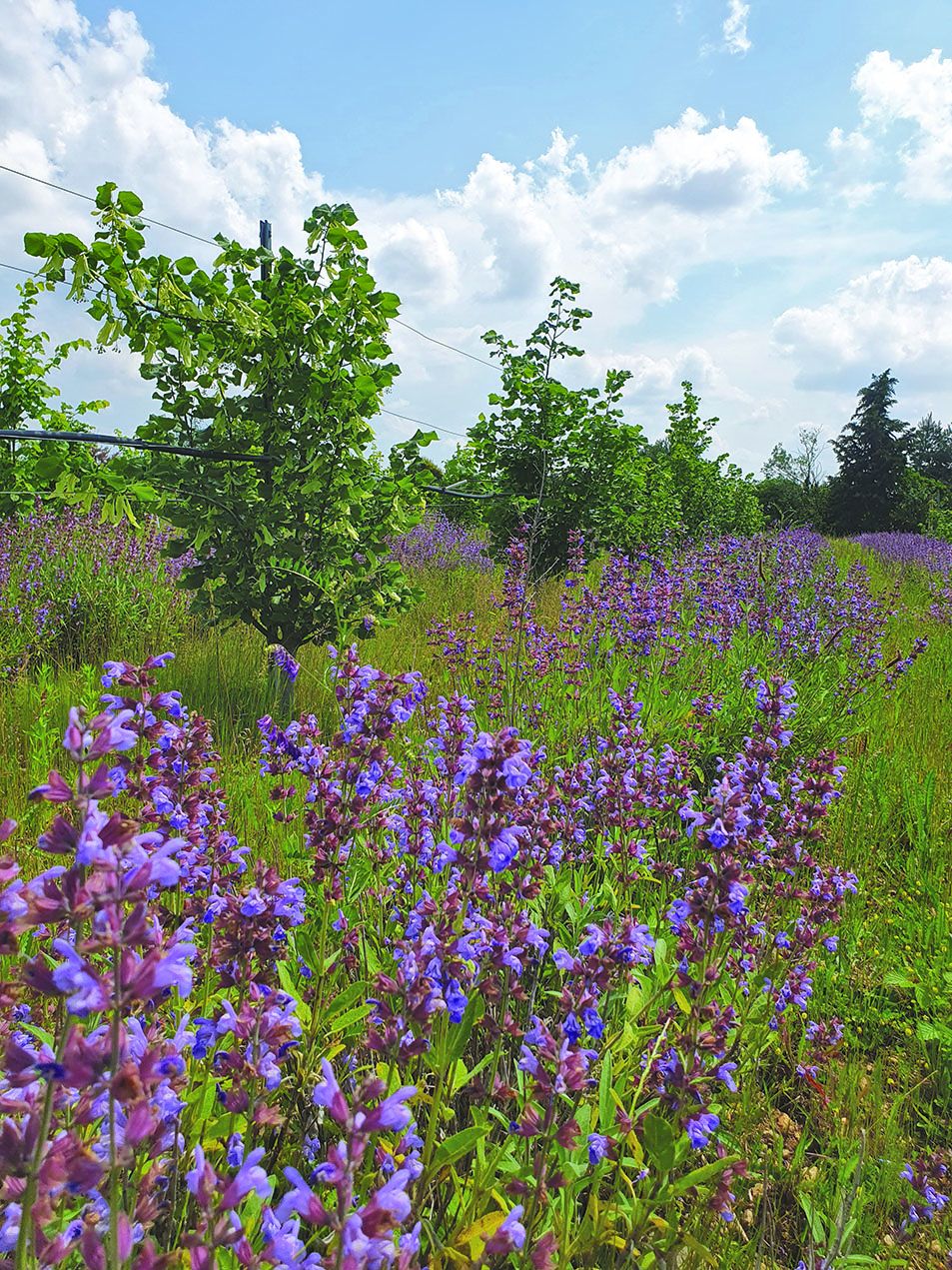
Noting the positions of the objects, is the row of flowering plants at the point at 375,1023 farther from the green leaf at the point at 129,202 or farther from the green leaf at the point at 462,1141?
the green leaf at the point at 129,202

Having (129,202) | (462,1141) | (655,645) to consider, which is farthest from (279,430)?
(462,1141)

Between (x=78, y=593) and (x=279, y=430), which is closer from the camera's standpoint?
(x=279, y=430)

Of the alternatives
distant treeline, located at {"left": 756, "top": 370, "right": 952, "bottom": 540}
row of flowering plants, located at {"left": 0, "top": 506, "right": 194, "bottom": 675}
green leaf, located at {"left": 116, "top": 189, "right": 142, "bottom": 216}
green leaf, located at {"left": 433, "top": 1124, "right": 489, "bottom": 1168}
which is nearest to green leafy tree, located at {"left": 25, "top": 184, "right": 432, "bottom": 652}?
green leaf, located at {"left": 116, "top": 189, "right": 142, "bottom": 216}

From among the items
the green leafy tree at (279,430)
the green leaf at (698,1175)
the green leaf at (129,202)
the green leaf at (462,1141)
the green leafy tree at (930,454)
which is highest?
the green leafy tree at (930,454)

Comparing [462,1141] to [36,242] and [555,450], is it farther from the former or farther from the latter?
[555,450]

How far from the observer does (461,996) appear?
1488 mm

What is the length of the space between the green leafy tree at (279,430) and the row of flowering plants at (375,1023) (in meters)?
2.00

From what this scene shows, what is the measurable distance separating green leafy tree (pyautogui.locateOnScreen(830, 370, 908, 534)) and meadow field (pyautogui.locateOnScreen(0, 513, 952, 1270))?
129 ft

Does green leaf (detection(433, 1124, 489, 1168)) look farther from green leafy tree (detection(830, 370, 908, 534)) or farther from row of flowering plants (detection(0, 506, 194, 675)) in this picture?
green leafy tree (detection(830, 370, 908, 534))

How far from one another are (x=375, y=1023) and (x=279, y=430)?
11.2 ft

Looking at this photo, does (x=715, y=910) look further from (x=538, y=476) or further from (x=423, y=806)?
(x=538, y=476)

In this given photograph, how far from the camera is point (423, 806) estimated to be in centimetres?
238

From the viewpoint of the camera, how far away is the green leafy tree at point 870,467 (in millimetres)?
38344

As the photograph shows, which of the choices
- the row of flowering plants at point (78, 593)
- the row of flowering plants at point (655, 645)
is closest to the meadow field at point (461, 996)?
the row of flowering plants at point (655, 645)
